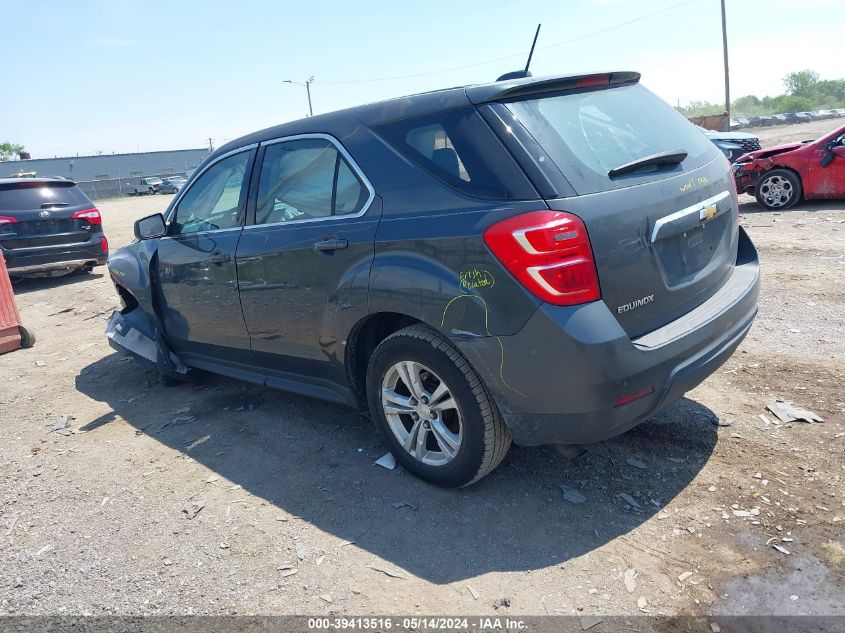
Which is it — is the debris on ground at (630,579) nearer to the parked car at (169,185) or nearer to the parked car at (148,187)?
the parked car at (169,185)

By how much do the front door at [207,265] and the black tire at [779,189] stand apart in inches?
401

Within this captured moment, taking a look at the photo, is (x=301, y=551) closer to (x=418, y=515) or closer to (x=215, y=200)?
(x=418, y=515)

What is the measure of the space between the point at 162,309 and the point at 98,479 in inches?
61.0

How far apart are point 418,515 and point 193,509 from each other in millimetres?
1240

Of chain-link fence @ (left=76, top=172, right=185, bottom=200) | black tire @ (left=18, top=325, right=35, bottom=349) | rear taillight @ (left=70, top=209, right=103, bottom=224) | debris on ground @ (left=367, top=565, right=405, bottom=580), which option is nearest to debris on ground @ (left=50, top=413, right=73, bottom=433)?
black tire @ (left=18, top=325, right=35, bottom=349)

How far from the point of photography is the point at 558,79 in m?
3.10

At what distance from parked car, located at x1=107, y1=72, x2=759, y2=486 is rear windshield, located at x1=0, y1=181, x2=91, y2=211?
790 cm

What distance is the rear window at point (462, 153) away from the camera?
2807 millimetres

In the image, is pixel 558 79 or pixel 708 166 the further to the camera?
pixel 708 166

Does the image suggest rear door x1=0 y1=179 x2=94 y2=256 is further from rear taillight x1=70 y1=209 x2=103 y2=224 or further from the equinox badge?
the equinox badge

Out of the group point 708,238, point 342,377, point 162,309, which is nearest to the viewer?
point 708,238

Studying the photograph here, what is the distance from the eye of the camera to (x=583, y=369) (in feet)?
8.72

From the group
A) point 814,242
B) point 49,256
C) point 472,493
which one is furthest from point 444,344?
point 49,256

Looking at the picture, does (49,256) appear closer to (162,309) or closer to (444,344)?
(162,309)
